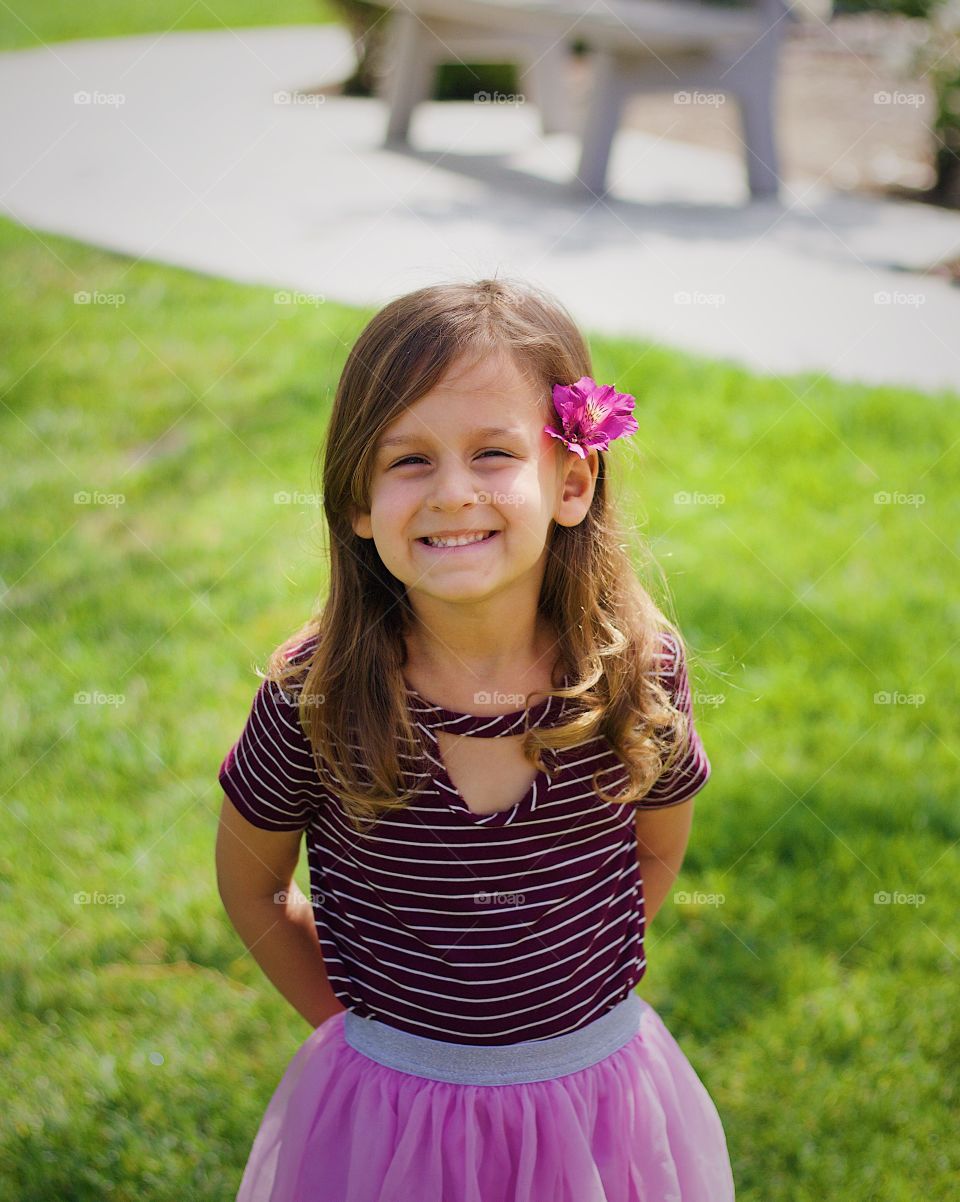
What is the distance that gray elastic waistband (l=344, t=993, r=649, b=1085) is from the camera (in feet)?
4.87

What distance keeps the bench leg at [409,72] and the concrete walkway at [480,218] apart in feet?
0.63

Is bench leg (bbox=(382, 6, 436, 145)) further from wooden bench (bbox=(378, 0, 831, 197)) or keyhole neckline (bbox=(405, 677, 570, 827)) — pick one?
keyhole neckline (bbox=(405, 677, 570, 827))

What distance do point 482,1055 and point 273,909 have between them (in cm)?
34

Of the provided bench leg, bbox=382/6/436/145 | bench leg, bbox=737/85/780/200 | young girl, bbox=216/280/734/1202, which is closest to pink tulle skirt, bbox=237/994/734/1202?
young girl, bbox=216/280/734/1202

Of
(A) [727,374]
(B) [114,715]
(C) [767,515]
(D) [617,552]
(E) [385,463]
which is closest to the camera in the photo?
(E) [385,463]

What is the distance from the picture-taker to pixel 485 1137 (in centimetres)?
146

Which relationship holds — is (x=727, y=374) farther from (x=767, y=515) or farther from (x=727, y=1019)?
(x=727, y=1019)

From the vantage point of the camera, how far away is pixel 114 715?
3.06 metres

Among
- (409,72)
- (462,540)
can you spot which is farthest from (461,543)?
(409,72)

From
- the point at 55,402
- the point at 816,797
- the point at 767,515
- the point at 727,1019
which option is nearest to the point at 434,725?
the point at 727,1019

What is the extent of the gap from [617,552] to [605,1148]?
2.36 feet

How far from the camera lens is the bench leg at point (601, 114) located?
6.07 metres

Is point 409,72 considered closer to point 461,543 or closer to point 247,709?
point 247,709

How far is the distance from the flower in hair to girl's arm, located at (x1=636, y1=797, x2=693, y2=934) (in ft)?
1.66
